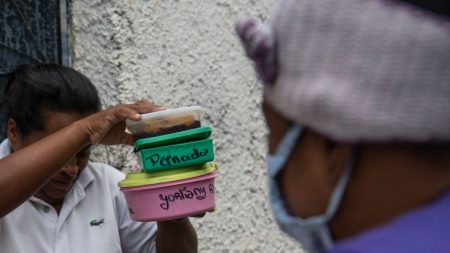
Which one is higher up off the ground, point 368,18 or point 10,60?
point 368,18

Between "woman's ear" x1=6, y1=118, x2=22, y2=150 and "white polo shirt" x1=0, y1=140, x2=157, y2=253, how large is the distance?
0.09 feet

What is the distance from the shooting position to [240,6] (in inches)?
137

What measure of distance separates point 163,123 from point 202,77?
1.15m

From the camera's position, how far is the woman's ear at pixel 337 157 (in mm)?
1074

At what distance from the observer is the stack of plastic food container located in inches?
83.7

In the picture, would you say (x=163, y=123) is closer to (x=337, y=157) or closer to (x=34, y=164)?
(x=34, y=164)

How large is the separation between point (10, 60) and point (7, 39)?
85 mm

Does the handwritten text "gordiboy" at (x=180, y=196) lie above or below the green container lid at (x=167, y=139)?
below

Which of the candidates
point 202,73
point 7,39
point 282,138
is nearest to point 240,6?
point 202,73

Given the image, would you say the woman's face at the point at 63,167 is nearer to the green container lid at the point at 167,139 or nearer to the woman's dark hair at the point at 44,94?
the woman's dark hair at the point at 44,94

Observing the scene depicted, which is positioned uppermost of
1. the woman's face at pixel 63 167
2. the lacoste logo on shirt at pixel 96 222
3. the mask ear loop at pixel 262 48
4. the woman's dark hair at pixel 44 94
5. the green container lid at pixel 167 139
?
the mask ear loop at pixel 262 48

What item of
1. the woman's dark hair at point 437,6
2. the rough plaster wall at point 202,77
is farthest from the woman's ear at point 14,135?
the woman's dark hair at point 437,6

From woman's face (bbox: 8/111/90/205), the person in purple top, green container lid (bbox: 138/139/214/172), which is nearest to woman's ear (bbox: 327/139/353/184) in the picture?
the person in purple top

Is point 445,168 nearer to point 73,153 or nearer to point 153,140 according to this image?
point 153,140
